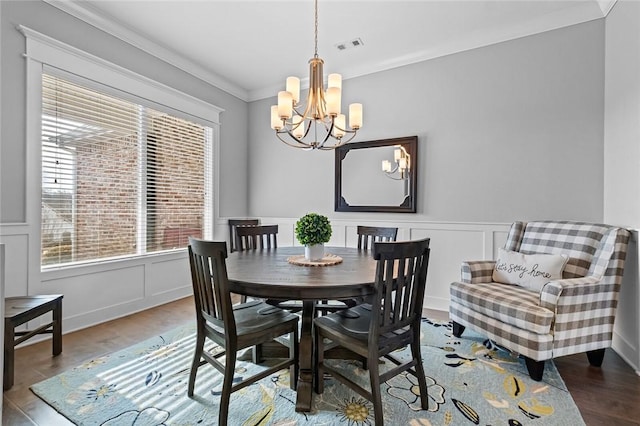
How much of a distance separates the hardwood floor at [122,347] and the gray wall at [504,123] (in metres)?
1.36

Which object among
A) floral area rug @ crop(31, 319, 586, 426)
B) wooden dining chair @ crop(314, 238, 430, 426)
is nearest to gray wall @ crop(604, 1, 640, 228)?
floral area rug @ crop(31, 319, 586, 426)

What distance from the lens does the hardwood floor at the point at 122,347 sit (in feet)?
5.57

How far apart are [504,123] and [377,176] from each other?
1.38m

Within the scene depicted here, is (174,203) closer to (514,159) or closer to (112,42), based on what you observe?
(112,42)

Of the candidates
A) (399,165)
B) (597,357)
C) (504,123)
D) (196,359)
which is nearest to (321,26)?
(399,165)

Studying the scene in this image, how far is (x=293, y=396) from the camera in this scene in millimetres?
1873

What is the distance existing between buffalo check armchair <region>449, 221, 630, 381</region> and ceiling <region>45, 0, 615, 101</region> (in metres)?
1.90

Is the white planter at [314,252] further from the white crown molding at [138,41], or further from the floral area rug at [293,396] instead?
the white crown molding at [138,41]

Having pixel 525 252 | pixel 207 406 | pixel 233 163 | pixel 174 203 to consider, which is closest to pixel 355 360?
pixel 207 406

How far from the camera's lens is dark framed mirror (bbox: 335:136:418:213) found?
3.64m

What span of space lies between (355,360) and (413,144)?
2.39 metres

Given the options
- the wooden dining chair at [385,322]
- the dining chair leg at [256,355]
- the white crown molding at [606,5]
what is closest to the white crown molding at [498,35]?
the white crown molding at [606,5]

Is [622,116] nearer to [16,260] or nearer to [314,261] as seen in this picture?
[314,261]

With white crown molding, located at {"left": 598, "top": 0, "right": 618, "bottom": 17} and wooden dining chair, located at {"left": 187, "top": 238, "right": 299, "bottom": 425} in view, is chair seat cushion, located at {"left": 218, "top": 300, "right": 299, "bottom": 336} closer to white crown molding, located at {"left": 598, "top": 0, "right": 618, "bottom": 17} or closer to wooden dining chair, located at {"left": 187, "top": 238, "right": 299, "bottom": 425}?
wooden dining chair, located at {"left": 187, "top": 238, "right": 299, "bottom": 425}
